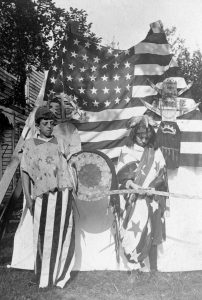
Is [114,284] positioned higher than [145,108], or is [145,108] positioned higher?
[145,108]

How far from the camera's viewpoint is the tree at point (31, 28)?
33.4 ft

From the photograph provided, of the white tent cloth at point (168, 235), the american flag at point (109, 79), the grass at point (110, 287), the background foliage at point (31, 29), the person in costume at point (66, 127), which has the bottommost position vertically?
the grass at point (110, 287)

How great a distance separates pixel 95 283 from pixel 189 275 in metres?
1.32

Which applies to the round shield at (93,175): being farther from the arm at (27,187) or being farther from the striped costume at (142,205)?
the arm at (27,187)

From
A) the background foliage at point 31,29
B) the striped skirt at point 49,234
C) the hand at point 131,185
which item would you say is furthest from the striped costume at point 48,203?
the background foliage at point 31,29

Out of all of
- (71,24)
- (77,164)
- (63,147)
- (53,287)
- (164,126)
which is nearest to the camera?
(53,287)

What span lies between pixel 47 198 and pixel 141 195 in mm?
1244

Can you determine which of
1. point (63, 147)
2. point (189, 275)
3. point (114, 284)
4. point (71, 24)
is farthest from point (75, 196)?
point (71, 24)

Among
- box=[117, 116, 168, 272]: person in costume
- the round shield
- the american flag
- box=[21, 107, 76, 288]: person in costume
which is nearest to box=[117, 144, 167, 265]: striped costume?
box=[117, 116, 168, 272]: person in costume

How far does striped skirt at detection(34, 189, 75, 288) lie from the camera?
5.05 meters

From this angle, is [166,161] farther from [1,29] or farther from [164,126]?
[1,29]

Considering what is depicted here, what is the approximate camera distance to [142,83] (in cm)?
651

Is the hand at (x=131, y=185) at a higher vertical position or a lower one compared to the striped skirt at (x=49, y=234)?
higher

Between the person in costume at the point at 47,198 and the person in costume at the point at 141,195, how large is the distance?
0.85 m
